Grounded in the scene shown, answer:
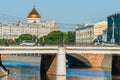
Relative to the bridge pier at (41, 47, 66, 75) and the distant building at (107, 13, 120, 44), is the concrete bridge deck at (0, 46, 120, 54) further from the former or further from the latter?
the distant building at (107, 13, 120, 44)

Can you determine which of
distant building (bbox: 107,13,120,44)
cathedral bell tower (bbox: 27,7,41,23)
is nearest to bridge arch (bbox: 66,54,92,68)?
distant building (bbox: 107,13,120,44)

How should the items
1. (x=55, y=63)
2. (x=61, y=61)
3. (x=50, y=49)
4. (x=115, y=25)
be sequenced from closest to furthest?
(x=50, y=49)
(x=61, y=61)
(x=55, y=63)
(x=115, y=25)

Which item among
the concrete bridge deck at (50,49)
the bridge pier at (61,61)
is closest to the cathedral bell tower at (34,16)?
the concrete bridge deck at (50,49)

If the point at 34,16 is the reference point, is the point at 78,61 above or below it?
below

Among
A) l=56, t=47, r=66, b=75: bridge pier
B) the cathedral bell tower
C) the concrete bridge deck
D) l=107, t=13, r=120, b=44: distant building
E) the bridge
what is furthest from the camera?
the cathedral bell tower

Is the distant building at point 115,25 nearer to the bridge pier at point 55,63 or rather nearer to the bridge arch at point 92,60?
the bridge arch at point 92,60

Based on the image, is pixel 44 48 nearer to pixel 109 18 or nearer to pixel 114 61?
pixel 114 61

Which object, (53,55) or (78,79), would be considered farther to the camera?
(53,55)

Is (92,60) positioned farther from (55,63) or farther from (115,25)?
(115,25)

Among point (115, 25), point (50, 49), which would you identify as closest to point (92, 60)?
point (50, 49)

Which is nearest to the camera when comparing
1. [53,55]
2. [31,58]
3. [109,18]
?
[53,55]

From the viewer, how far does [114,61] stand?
81.8 m

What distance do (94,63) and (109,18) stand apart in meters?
68.2

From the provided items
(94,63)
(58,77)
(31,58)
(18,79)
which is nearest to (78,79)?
(58,77)
